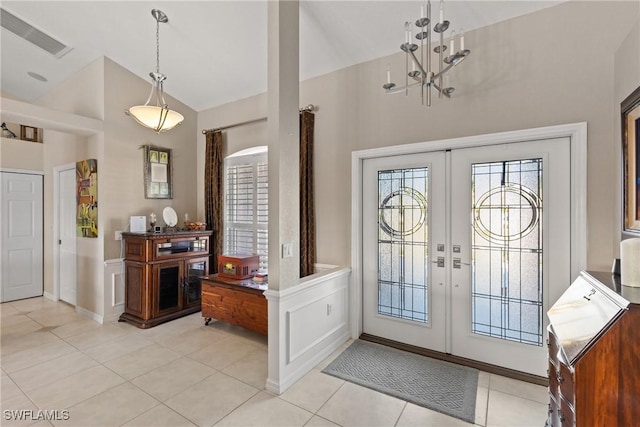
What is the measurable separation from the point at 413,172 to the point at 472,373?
1.98 meters

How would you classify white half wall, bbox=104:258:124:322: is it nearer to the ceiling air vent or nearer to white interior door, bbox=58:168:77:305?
white interior door, bbox=58:168:77:305

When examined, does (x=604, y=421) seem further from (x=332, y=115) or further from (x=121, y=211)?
(x=121, y=211)

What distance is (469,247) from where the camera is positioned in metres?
2.92

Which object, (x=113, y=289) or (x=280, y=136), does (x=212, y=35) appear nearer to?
(x=280, y=136)

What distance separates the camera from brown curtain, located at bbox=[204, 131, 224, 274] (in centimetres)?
466

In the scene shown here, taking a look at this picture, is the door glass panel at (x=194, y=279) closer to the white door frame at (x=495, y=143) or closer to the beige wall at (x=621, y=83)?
the white door frame at (x=495, y=143)

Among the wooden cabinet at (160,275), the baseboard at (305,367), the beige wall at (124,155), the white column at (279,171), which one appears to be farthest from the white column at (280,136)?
the beige wall at (124,155)

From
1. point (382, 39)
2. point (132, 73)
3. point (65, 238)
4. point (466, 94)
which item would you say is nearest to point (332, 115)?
point (382, 39)

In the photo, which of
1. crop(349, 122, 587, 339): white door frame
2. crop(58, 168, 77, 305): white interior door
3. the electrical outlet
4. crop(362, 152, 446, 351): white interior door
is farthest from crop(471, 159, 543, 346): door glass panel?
crop(58, 168, 77, 305): white interior door

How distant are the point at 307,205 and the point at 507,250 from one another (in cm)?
213

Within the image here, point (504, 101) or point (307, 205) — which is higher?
point (504, 101)

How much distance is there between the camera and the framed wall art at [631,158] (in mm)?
1917

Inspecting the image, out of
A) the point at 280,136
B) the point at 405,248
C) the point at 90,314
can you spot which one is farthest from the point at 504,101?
the point at 90,314

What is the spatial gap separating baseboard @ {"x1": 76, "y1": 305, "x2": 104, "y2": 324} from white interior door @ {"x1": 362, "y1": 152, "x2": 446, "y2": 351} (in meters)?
3.47
